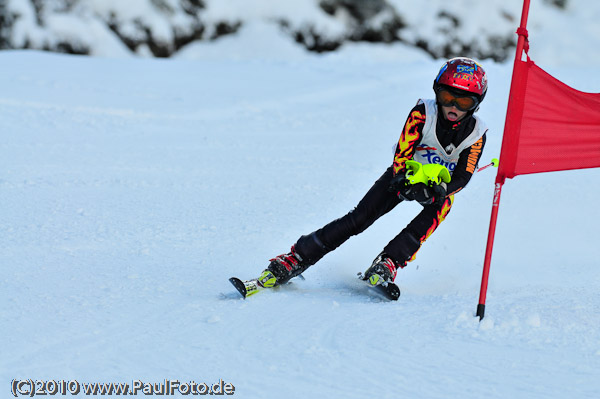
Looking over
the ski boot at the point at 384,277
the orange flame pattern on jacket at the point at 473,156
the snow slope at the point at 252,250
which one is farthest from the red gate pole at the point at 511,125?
the ski boot at the point at 384,277

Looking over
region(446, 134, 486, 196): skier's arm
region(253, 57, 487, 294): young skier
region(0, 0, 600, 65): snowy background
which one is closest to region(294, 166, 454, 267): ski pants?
region(253, 57, 487, 294): young skier

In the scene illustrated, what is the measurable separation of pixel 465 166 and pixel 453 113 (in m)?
0.31

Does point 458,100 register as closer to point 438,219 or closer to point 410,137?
point 410,137

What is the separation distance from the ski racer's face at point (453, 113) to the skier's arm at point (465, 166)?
20 cm

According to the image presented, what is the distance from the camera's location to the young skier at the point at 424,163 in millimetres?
3756

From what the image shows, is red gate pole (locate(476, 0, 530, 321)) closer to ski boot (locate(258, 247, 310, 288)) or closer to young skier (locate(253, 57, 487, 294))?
young skier (locate(253, 57, 487, 294))

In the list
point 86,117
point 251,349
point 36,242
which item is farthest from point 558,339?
point 86,117

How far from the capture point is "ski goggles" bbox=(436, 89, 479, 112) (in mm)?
3745

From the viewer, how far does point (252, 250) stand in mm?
4711

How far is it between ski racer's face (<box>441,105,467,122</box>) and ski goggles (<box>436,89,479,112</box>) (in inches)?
0.9

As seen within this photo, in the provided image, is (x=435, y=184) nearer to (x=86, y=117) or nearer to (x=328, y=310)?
(x=328, y=310)

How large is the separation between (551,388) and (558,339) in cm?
49

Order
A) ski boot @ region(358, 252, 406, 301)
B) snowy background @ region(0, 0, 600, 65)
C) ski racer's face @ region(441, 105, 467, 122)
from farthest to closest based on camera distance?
snowy background @ region(0, 0, 600, 65)
ski racer's face @ region(441, 105, 467, 122)
ski boot @ region(358, 252, 406, 301)

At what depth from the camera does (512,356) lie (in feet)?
9.56
